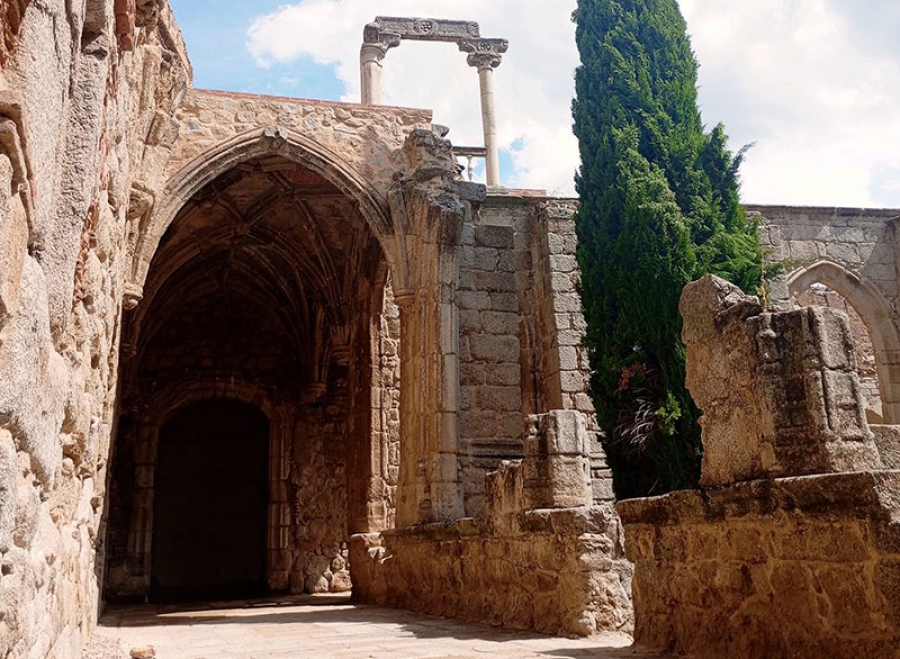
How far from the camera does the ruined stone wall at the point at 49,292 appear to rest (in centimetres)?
154

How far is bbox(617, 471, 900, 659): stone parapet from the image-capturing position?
106 inches

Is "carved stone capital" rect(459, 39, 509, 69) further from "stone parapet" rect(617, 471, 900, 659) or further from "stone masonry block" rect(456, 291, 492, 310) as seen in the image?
"stone parapet" rect(617, 471, 900, 659)

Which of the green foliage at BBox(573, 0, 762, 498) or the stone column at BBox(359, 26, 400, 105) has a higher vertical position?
the stone column at BBox(359, 26, 400, 105)

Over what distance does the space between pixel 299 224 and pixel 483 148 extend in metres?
6.10

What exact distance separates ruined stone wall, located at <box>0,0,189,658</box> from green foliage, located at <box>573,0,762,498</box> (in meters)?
5.99

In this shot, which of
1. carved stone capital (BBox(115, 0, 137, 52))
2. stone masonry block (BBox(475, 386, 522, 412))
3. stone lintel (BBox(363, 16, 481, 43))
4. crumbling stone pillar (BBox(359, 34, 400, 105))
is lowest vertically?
stone masonry block (BBox(475, 386, 522, 412))

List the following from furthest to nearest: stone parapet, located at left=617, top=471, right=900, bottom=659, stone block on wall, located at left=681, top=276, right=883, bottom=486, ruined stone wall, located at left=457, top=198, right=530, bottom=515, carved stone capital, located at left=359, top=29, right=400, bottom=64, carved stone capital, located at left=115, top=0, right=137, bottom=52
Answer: carved stone capital, located at left=359, top=29, right=400, bottom=64
ruined stone wall, located at left=457, top=198, right=530, bottom=515
carved stone capital, located at left=115, top=0, right=137, bottom=52
stone block on wall, located at left=681, top=276, right=883, bottom=486
stone parapet, located at left=617, top=471, right=900, bottom=659

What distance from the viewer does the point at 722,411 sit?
369 cm

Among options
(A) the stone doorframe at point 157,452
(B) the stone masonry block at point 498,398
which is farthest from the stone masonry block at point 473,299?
(A) the stone doorframe at point 157,452

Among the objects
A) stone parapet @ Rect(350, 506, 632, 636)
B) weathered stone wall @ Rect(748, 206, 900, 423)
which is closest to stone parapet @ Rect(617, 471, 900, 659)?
stone parapet @ Rect(350, 506, 632, 636)

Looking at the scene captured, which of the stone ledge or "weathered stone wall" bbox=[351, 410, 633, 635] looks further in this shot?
"weathered stone wall" bbox=[351, 410, 633, 635]

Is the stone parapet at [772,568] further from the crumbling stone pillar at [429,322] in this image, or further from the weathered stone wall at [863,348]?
the weathered stone wall at [863,348]

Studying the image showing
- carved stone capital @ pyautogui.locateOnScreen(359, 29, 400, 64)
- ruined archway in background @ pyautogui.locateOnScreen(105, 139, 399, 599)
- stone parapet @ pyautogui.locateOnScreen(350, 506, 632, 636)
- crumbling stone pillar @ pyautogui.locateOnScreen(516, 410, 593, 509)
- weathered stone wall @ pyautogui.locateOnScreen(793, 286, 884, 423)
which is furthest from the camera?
carved stone capital @ pyautogui.locateOnScreen(359, 29, 400, 64)

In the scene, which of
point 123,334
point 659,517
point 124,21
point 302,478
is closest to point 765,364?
point 659,517
